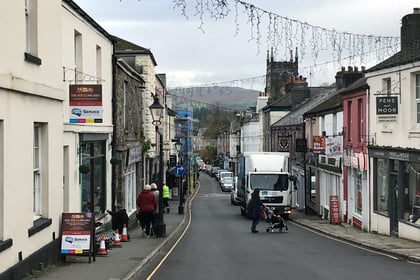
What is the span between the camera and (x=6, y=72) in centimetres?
1069

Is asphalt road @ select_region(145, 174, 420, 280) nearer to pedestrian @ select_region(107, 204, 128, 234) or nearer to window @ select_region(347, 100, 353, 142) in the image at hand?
pedestrian @ select_region(107, 204, 128, 234)

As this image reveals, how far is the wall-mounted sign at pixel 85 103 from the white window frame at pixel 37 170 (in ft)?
7.14

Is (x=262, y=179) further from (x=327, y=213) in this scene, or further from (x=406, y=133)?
(x=406, y=133)

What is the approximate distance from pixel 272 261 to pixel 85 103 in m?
6.15

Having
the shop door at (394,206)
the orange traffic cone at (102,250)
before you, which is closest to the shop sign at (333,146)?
the shop door at (394,206)

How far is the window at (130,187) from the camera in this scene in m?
26.6

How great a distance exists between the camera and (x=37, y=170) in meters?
13.3

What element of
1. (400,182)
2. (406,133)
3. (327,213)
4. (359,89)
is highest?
(359,89)

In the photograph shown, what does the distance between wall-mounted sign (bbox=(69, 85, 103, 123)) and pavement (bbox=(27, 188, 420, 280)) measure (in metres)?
3.34

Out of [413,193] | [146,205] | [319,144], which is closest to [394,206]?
[413,193]

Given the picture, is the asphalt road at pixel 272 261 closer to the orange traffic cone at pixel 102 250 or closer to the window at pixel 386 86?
the orange traffic cone at pixel 102 250

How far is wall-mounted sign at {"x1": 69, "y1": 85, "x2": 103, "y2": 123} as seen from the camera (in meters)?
15.3

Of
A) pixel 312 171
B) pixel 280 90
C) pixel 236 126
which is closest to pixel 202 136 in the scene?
pixel 236 126

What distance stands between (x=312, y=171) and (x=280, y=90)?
4237cm
